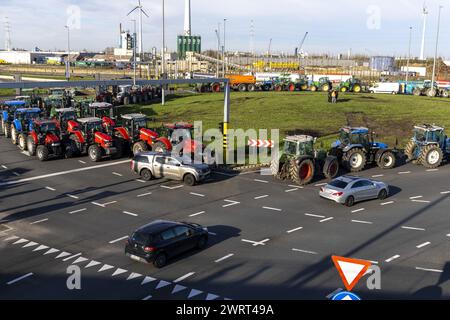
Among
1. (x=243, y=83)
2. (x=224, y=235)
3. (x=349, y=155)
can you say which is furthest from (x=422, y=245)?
(x=243, y=83)

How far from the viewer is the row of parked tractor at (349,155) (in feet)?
80.0

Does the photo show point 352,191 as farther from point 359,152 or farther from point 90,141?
point 90,141

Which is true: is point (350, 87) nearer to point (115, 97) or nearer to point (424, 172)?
point (115, 97)

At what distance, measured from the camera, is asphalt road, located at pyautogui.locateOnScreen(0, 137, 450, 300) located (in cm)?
1352

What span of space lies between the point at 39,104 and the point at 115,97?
1155 centimetres

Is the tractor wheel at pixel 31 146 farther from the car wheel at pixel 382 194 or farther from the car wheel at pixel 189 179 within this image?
the car wheel at pixel 382 194

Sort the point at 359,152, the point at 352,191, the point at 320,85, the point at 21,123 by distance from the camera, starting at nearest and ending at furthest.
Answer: the point at 352,191, the point at 359,152, the point at 21,123, the point at 320,85

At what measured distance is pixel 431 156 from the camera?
2752 cm

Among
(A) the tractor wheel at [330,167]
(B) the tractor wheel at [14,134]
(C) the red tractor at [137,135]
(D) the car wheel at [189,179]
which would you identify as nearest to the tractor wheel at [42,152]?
(C) the red tractor at [137,135]

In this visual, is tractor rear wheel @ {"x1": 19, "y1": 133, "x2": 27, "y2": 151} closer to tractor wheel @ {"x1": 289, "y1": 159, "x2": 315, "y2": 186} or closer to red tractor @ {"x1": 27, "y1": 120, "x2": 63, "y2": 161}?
red tractor @ {"x1": 27, "y1": 120, "x2": 63, "y2": 161}

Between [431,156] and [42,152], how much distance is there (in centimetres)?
2371

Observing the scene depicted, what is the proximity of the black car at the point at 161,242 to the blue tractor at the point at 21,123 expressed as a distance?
20.5 meters

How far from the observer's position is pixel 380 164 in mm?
27344
